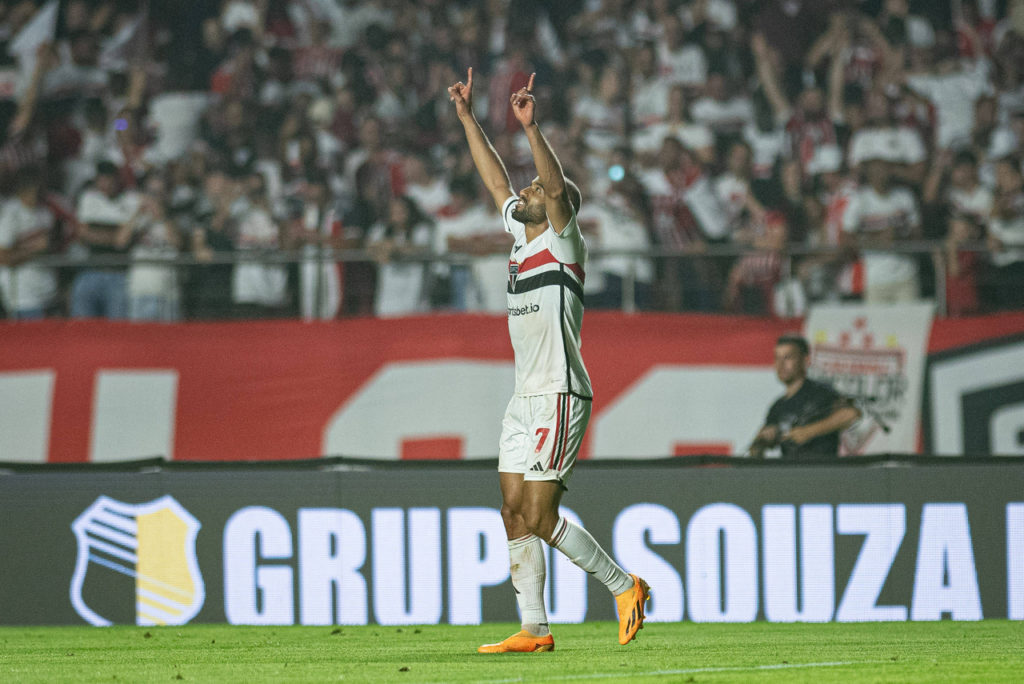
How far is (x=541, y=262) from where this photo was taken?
22.7 ft

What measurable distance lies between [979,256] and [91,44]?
1006 centimetres

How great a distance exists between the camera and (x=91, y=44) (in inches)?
623

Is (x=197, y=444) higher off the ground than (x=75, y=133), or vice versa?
(x=75, y=133)

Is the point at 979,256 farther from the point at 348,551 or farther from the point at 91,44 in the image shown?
the point at 91,44

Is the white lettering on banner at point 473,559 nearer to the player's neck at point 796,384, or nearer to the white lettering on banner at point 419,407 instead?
the white lettering on banner at point 419,407

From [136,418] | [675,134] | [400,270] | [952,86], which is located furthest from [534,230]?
[952,86]

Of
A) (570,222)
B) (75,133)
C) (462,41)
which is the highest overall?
(462,41)

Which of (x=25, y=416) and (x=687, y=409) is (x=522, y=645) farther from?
(x=25, y=416)

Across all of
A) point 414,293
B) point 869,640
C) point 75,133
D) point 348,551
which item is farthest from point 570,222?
point 75,133

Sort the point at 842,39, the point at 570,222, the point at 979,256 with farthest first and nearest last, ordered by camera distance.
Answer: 1. the point at 842,39
2. the point at 979,256
3. the point at 570,222

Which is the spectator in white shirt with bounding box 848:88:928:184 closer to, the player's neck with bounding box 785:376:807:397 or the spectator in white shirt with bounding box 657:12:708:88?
the spectator in white shirt with bounding box 657:12:708:88

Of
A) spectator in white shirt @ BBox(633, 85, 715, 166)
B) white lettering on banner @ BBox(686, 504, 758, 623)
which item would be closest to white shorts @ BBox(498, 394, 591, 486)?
white lettering on banner @ BBox(686, 504, 758, 623)

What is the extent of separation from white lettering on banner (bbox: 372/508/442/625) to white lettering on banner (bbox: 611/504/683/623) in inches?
48.9

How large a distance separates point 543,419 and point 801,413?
3.83 m
